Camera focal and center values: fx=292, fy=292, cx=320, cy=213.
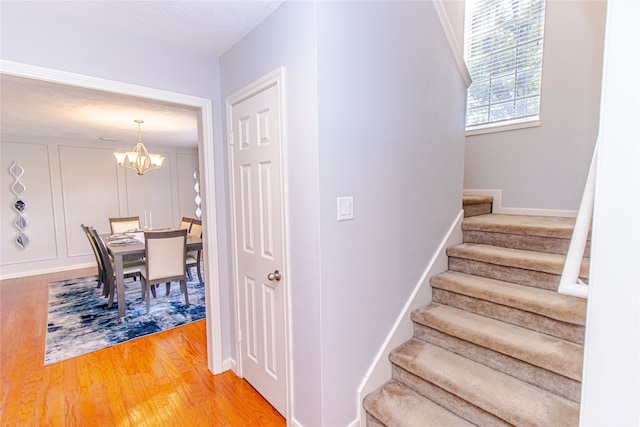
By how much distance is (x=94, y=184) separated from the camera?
543cm

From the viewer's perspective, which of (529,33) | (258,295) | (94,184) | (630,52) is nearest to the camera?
(630,52)

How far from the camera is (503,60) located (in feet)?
9.82

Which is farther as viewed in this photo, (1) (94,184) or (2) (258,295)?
(1) (94,184)

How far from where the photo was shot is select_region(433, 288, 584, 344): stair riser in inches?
59.9

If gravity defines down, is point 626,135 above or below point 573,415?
above

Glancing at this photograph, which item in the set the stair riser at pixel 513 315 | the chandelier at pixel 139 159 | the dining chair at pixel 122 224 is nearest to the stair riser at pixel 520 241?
the stair riser at pixel 513 315

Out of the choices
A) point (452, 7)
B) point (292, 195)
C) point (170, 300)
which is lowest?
point (170, 300)

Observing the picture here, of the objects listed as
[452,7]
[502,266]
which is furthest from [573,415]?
[452,7]

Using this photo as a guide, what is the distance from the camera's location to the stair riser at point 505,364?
4.46ft

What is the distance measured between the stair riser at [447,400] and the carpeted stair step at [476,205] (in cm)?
154

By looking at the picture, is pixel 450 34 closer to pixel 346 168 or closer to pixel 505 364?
pixel 346 168

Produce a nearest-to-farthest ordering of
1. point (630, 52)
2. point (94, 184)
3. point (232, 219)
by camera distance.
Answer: point (630, 52) → point (232, 219) → point (94, 184)

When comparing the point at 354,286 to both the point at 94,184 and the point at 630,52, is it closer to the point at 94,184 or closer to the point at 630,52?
the point at 630,52

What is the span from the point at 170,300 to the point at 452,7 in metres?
4.81
